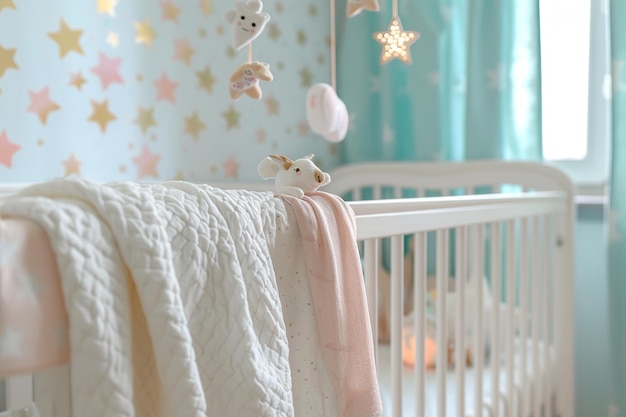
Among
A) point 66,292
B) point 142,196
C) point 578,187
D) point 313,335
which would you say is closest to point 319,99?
point 313,335

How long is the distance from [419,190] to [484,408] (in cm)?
83

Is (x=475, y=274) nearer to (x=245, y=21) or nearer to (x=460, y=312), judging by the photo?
(x=460, y=312)

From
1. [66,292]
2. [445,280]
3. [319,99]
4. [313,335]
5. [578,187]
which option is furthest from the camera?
[578,187]

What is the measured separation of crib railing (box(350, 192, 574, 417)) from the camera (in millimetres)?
1202

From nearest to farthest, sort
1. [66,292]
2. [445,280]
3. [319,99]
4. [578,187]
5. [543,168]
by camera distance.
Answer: [66,292]
[445,280]
[319,99]
[543,168]
[578,187]

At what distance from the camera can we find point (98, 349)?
633 mm

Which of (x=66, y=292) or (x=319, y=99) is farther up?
(x=319, y=99)

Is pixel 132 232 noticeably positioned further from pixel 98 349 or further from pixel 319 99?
pixel 319 99

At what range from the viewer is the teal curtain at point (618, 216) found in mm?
1962

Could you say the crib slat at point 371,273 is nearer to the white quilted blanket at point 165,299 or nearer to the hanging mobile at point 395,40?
the white quilted blanket at point 165,299

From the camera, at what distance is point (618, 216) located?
1.99 meters

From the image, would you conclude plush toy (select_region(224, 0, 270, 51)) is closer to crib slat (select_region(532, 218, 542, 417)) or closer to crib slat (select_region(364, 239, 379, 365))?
crib slat (select_region(364, 239, 379, 365))

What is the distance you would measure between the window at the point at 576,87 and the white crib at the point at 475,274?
0.78ft

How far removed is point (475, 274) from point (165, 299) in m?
0.93
